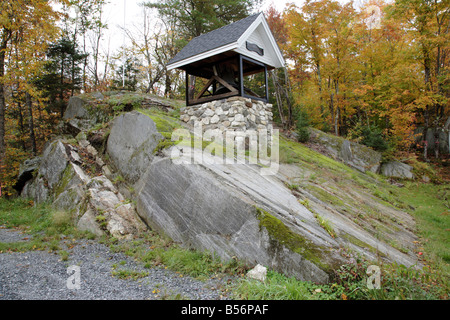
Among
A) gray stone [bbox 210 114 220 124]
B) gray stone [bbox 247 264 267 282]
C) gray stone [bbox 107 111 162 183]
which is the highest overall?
gray stone [bbox 210 114 220 124]

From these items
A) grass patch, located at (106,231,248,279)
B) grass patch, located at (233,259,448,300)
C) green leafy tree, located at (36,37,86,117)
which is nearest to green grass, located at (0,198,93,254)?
grass patch, located at (106,231,248,279)

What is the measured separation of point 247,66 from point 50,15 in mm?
10373

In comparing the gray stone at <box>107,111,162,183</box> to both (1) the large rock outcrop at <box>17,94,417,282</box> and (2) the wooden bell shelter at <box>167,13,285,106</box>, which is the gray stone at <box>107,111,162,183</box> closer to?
(1) the large rock outcrop at <box>17,94,417,282</box>

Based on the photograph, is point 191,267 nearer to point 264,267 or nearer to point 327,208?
point 264,267

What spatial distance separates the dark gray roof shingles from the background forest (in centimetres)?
570

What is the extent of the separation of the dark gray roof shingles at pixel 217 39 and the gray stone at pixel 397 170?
11.0m

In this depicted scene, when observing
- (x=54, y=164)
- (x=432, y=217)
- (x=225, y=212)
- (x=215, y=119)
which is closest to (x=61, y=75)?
(x=54, y=164)

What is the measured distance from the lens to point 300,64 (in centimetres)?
1938

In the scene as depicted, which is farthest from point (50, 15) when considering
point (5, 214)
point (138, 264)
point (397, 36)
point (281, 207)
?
point (397, 36)

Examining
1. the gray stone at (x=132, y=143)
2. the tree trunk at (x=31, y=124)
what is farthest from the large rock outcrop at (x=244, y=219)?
the tree trunk at (x=31, y=124)

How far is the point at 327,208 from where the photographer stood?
6020mm

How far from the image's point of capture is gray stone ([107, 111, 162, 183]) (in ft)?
22.1

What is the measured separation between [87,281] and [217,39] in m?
9.01
